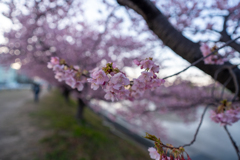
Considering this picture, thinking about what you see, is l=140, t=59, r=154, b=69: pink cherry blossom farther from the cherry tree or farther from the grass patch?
the grass patch

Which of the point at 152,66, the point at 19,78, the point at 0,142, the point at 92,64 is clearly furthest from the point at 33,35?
the point at 19,78

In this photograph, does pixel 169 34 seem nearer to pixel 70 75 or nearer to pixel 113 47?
pixel 70 75

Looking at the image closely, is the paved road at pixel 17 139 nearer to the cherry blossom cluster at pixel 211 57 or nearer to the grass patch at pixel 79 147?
the grass patch at pixel 79 147

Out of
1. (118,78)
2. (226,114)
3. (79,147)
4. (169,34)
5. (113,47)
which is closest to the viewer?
(118,78)

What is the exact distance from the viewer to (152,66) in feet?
2.93

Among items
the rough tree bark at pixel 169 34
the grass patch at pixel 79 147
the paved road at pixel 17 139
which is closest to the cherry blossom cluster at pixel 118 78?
the rough tree bark at pixel 169 34

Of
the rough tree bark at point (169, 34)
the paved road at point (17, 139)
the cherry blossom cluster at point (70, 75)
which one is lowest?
the paved road at point (17, 139)

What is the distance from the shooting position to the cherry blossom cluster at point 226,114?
1.16 meters

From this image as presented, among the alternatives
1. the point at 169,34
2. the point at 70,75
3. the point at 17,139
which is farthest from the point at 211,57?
the point at 17,139

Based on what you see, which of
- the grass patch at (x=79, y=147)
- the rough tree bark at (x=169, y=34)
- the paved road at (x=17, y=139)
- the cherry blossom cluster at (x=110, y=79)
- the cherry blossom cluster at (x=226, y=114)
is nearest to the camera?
the cherry blossom cluster at (x=110, y=79)

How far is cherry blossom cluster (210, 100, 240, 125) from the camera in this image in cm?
116

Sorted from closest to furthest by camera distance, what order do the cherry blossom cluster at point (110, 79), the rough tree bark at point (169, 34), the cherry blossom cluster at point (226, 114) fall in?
the cherry blossom cluster at point (110, 79)
the cherry blossom cluster at point (226, 114)
the rough tree bark at point (169, 34)

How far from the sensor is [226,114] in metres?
1.18

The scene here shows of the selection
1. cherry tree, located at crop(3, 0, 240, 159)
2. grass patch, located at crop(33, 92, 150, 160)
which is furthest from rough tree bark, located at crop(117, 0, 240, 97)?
grass patch, located at crop(33, 92, 150, 160)
